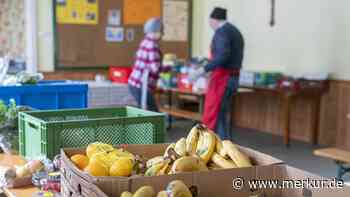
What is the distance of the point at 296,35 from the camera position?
631 centimetres

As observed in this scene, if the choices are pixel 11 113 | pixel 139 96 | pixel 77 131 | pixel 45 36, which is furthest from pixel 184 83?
pixel 77 131

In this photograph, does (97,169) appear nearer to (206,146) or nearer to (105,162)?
(105,162)

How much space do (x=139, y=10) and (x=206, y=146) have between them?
230 inches

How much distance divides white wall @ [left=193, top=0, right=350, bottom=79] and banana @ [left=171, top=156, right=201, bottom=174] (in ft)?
15.0

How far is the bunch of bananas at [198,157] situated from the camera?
152 centimetres

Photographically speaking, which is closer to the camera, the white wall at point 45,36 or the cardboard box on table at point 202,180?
the cardboard box on table at point 202,180

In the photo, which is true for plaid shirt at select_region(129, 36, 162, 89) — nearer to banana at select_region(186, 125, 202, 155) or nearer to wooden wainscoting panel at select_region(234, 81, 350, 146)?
wooden wainscoting panel at select_region(234, 81, 350, 146)

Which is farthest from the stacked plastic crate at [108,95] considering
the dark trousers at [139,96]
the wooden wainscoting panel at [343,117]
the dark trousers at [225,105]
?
the wooden wainscoting panel at [343,117]

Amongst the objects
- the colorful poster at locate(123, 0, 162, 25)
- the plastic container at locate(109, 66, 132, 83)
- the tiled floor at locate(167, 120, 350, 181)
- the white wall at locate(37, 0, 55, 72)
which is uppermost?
the colorful poster at locate(123, 0, 162, 25)

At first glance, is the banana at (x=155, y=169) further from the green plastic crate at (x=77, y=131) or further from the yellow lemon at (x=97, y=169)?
the green plastic crate at (x=77, y=131)

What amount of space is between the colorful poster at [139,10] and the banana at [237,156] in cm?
576

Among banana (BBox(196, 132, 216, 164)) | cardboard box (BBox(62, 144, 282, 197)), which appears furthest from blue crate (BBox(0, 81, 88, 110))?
banana (BBox(196, 132, 216, 164))

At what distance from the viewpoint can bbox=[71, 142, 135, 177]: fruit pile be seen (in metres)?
1.54

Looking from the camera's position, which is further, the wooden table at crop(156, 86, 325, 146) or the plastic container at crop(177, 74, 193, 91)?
the plastic container at crop(177, 74, 193, 91)
